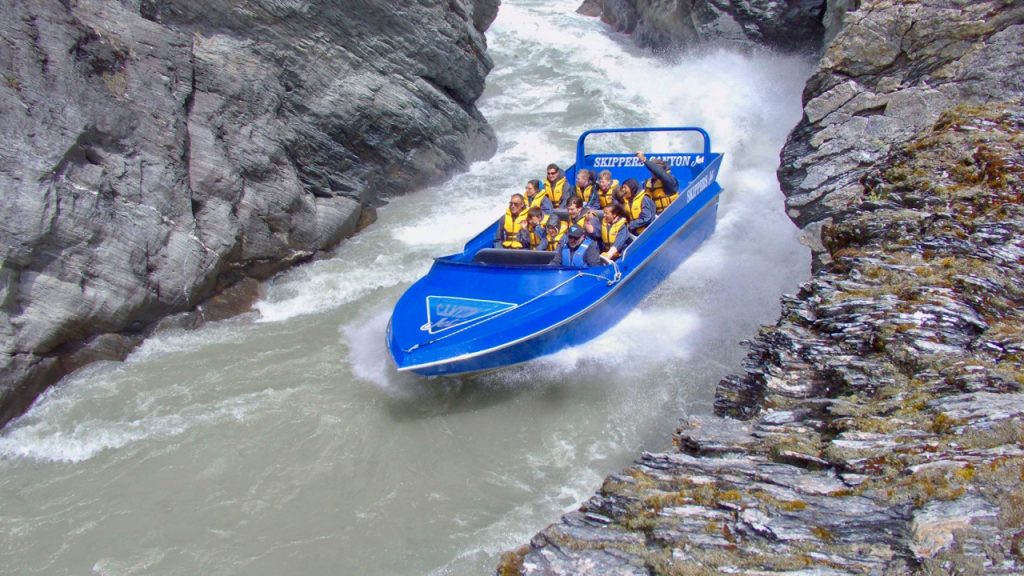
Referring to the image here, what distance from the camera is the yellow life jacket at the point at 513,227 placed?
9.38 metres

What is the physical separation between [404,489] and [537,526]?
1.30 m

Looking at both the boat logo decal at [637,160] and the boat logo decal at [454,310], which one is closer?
the boat logo decal at [454,310]

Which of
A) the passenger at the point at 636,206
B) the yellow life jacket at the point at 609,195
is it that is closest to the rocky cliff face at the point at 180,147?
the yellow life jacket at the point at 609,195

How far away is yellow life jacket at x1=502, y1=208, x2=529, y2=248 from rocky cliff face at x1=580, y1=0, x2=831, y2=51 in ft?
28.6

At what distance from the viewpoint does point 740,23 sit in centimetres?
1817

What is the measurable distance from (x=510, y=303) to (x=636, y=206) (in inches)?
103

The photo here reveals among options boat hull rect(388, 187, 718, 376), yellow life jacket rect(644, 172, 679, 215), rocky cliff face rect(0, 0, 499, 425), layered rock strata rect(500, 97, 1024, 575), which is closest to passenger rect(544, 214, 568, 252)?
boat hull rect(388, 187, 718, 376)

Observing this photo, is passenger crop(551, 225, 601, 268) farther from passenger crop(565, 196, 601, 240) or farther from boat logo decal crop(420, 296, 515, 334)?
boat logo decal crop(420, 296, 515, 334)

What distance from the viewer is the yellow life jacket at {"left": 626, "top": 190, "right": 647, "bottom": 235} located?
997 centimetres

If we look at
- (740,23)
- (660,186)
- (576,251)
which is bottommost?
(576,251)

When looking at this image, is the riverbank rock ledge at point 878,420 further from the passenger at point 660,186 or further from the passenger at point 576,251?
the passenger at point 660,186

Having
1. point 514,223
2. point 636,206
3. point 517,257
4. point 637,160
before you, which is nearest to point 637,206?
point 636,206

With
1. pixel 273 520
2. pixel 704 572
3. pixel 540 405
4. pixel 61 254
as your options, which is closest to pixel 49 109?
pixel 61 254

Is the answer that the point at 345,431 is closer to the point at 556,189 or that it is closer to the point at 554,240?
the point at 554,240
